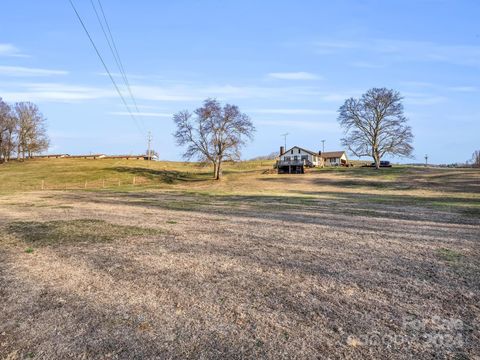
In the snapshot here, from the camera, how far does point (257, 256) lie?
8.23 meters

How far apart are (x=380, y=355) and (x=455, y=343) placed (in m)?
0.98

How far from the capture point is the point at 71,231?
1134 cm

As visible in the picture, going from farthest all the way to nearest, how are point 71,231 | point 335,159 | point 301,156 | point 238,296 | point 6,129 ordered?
point 335,159 < point 301,156 < point 6,129 < point 71,231 < point 238,296

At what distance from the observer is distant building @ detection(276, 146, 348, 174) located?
77500 millimetres

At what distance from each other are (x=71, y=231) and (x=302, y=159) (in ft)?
287

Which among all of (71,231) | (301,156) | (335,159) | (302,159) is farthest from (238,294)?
(335,159)

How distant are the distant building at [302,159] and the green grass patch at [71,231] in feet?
215

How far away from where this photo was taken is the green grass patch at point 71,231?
33.2 ft

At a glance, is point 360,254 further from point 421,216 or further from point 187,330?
point 421,216

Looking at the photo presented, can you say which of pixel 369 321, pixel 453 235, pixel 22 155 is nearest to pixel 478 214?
pixel 453 235

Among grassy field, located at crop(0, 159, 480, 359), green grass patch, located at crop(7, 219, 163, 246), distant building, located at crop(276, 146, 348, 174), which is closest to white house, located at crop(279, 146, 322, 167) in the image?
distant building, located at crop(276, 146, 348, 174)

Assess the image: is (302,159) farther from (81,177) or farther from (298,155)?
(81,177)

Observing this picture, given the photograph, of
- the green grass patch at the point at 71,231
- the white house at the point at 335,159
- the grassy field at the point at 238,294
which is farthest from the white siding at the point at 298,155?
the green grass patch at the point at 71,231

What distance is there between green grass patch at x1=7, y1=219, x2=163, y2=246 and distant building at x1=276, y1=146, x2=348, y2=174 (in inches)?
2577
